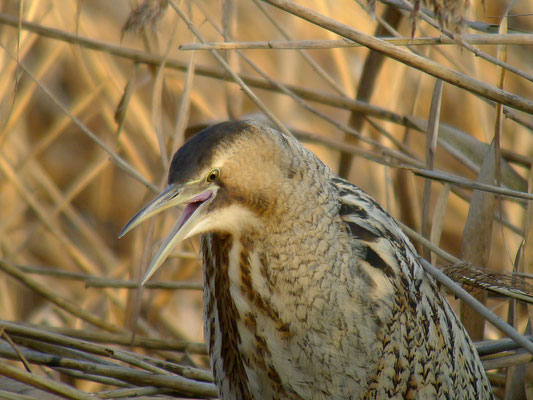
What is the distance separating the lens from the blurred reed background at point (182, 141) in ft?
6.57

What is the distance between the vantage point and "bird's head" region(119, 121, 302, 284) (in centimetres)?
144

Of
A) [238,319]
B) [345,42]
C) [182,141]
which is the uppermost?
[182,141]

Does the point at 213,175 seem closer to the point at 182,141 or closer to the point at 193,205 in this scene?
the point at 193,205

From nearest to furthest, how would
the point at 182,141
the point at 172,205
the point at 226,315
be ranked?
the point at 172,205
the point at 226,315
the point at 182,141

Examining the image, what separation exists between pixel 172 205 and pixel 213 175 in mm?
99

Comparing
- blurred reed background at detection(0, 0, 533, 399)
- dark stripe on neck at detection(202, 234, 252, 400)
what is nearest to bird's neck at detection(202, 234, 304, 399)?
A: dark stripe on neck at detection(202, 234, 252, 400)

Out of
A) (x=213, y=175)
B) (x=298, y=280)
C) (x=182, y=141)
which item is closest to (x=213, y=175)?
(x=213, y=175)

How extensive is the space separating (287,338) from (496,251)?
9.33 ft

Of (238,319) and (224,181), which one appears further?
(238,319)

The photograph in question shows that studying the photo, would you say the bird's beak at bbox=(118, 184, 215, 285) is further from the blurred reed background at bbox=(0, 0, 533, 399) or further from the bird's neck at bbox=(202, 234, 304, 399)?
the blurred reed background at bbox=(0, 0, 533, 399)

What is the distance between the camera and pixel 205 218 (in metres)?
1.48

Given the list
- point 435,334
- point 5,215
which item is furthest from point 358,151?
point 5,215

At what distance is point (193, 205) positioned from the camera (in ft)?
4.94

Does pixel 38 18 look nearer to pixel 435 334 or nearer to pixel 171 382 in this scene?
pixel 171 382
